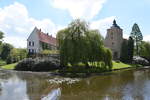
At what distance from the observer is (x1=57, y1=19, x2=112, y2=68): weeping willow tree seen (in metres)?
35.2

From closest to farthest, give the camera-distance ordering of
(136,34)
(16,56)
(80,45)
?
1. (80,45)
2. (16,56)
3. (136,34)

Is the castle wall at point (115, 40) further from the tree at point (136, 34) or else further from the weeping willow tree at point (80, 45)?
the weeping willow tree at point (80, 45)

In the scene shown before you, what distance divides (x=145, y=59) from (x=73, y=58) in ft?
114

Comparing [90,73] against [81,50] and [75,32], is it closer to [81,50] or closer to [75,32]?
[81,50]

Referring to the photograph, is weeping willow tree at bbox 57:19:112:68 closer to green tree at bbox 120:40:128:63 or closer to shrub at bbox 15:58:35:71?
shrub at bbox 15:58:35:71

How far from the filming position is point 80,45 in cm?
3525

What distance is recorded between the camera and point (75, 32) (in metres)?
36.8

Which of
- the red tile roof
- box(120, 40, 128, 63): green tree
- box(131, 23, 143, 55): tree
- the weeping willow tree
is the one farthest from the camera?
box(131, 23, 143, 55): tree

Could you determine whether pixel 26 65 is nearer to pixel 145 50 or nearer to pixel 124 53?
pixel 124 53

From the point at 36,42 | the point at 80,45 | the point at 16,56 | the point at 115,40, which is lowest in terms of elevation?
the point at 16,56

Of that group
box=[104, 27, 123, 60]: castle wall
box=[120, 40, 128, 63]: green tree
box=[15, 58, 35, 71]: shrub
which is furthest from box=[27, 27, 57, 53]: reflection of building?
box=[120, 40, 128, 63]: green tree

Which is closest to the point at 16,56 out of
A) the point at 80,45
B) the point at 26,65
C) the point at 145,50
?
the point at 26,65

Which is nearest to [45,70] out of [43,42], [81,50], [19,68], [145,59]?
[19,68]

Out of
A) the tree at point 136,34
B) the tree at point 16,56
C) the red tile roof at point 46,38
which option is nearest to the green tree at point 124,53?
the tree at point 136,34
